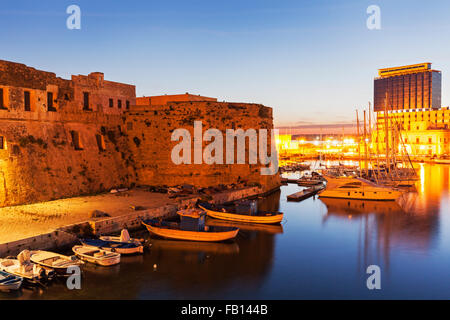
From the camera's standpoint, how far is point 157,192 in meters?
20.3

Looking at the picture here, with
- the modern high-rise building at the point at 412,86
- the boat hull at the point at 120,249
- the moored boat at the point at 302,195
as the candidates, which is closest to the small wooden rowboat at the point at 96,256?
the boat hull at the point at 120,249

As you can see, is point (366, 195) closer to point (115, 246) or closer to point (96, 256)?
point (115, 246)

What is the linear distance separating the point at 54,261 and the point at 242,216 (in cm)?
864

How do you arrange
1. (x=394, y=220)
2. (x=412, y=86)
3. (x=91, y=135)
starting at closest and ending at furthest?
1. (x=394, y=220)
2. (x=91, y=135)
3. (x=412, y=86)

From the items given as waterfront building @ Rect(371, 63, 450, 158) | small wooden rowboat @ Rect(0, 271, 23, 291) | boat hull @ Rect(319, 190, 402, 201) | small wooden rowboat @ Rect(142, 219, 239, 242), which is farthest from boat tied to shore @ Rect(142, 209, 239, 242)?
waterfront building @ Rect(371, 63, 450, 158)

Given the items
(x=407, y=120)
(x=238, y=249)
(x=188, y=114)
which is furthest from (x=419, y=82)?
(x=238, y=249)

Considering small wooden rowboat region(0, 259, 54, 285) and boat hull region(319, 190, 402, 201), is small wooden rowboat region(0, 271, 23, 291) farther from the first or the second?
boat hull region(319, 190, 402, 201)

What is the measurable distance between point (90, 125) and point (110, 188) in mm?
3701

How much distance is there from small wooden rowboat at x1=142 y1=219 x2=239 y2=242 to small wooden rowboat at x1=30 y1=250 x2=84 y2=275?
11.9ft

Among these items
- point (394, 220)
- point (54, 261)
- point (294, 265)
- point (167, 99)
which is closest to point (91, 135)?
point (167, 99)

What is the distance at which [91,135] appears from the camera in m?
20.2

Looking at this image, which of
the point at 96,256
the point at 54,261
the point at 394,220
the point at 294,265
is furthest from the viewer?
the point at 394,220

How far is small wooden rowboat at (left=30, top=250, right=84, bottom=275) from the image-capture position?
386 inches
